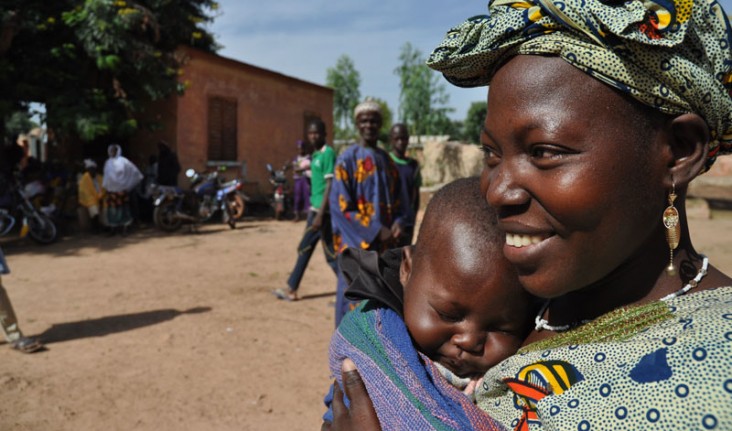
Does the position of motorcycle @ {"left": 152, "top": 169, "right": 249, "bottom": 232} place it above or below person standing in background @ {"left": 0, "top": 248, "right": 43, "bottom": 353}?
above

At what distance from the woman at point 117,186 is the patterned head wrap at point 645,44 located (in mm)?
10764

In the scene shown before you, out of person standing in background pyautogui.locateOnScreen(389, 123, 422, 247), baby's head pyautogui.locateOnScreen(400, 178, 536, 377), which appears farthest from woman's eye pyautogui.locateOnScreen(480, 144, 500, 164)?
person standing in background pyautogui.locateOnScreen(389, 123, 422, 247)

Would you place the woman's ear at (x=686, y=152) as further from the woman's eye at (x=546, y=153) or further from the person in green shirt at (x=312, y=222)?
the person in green shirt at (x=312, y=222)

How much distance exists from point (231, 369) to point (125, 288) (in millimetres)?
3132

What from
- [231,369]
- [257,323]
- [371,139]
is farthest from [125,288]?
[371,139]

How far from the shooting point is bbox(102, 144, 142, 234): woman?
421 inches

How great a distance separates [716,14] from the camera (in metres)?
1.04

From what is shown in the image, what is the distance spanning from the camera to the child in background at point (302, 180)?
1232 cm

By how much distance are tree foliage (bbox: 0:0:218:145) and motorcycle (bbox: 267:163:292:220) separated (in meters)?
3.19

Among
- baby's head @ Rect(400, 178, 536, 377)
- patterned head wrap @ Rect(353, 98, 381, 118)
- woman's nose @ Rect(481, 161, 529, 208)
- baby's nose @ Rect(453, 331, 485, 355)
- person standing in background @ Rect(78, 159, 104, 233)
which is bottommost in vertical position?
person standing in background @ Rect(78, 159, 104, 233)

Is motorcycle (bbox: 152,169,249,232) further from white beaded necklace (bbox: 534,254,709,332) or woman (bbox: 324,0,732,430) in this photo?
woman (bbox: 324,0,732,430)

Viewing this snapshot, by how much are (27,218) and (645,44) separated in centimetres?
1076

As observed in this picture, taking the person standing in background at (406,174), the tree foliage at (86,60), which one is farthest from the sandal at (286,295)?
the tree foliage at (86,60)

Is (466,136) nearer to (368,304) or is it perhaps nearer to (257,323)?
(257,323)
